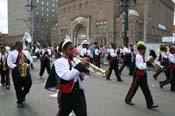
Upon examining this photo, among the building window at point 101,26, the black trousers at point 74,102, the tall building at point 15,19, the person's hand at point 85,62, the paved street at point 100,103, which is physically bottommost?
the paved street at point 100,103

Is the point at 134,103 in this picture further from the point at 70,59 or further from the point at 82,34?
the point at 82,34

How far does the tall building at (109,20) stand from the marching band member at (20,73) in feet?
168

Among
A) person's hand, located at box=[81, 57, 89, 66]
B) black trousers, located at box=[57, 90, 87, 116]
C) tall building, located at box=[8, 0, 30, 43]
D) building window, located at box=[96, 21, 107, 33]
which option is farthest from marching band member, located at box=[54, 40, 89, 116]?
tall building, located at box=[8, 0, 30, 43]

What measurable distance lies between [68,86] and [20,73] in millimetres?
3533

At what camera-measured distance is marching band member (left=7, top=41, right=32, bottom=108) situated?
769 centimetres

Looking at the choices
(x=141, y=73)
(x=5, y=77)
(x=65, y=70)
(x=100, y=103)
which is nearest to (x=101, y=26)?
(x=5, y=77)

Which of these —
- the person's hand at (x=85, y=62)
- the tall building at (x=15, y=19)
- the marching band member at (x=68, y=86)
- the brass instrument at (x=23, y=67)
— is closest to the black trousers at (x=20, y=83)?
the brass instrument at (x=23, y=67)

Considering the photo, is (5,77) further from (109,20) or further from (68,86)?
(109,20)

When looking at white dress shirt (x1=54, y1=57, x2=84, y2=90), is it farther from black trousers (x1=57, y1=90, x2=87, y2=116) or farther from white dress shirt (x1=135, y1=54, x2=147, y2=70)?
white dress shirt (x1=135, y1=54, x2=147, y2=70)

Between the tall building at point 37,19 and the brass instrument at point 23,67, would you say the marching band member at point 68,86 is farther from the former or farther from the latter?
the tall building at point 37,19

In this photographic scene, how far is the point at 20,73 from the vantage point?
25.2 ft

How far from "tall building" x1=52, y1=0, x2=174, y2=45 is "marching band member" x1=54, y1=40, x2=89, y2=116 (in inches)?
2133

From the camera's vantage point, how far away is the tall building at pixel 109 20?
2486 inches

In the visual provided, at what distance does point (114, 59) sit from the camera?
46.0ft
